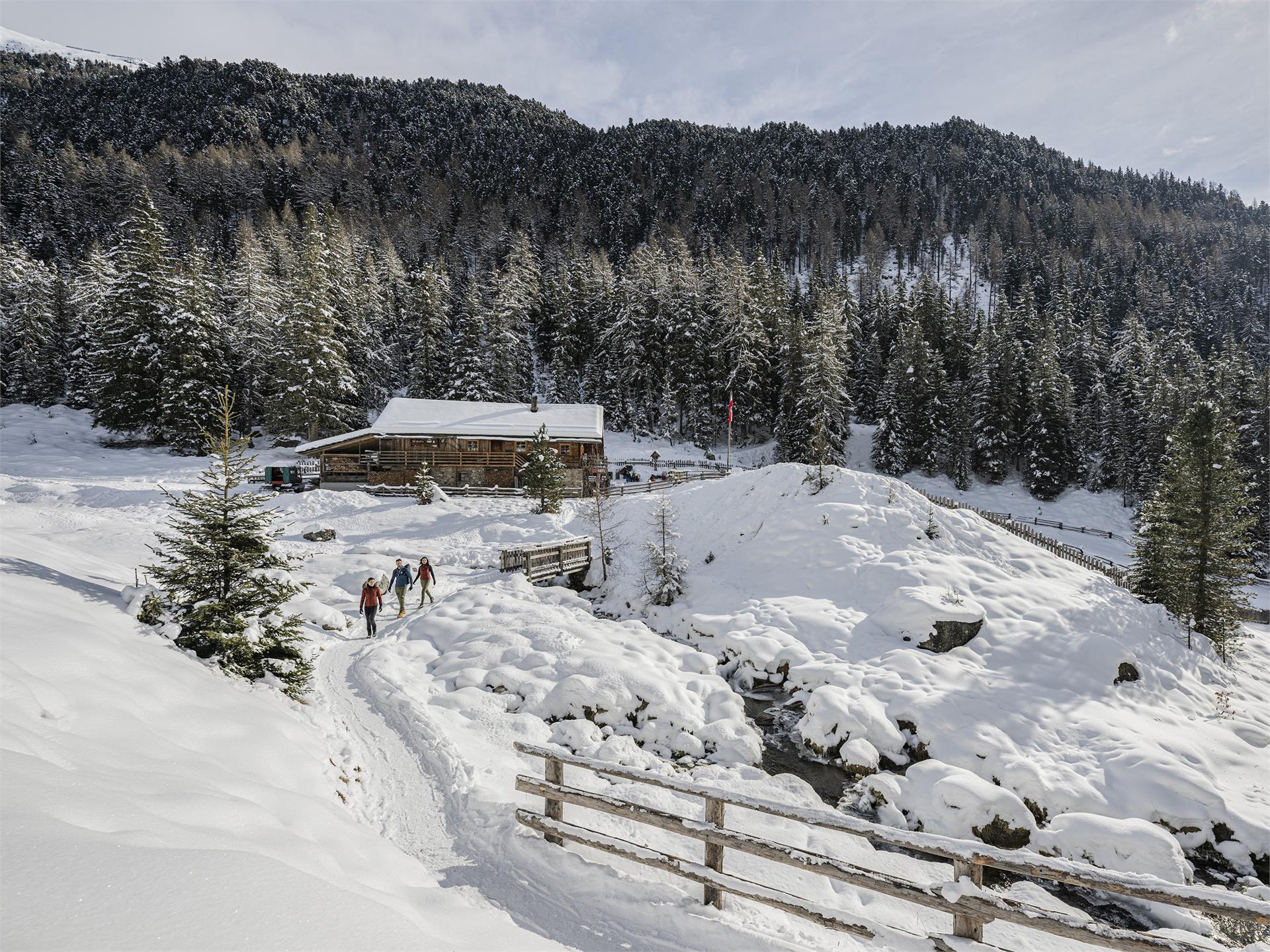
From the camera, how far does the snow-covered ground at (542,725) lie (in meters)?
4.12

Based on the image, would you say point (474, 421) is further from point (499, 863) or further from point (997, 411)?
point (997, 411)

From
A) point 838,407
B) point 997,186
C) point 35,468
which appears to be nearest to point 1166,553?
point 838,407

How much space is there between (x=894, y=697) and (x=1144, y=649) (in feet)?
35.8

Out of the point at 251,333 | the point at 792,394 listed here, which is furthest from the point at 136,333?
the point at 792,394

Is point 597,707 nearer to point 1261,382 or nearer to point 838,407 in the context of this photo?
point 838,407

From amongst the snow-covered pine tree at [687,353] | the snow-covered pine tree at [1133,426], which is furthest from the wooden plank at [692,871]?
the snow-covered pine tree at [1133,426]

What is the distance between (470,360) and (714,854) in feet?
173

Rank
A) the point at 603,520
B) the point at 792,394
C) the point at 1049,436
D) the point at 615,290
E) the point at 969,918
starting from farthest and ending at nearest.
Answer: the point at 615,290
the point at 792,394
the point at 1049,436
the point at 603,520
the point at 969,918

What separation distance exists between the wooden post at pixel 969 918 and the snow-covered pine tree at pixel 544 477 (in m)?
26.8

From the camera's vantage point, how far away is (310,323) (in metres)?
44.5

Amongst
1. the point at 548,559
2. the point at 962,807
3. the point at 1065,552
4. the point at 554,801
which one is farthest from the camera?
the point at 1065,552

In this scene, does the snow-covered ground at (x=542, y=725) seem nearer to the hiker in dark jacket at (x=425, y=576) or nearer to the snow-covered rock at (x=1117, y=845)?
the snow-covered rock at (x=1117, y=845)

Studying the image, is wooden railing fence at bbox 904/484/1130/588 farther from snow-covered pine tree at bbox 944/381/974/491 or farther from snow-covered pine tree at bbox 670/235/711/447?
snow-covered pine tree at bbox 670/235/711/447

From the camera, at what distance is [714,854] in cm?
598
